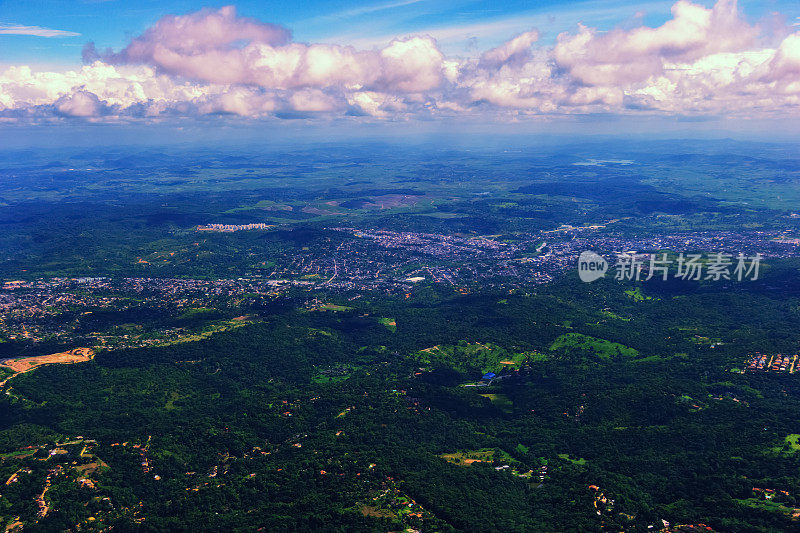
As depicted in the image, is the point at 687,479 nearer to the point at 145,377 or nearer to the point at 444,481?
the point at 444,481

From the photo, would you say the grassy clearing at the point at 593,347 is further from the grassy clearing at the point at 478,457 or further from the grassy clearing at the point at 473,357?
the grassy clearing at the point at 478,457

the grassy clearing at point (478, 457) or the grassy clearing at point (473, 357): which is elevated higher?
the grassy clearing at point (473, 357)

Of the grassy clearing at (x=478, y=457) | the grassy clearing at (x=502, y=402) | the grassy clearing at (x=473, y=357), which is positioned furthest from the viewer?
the grassy clearing at (x=473, y=357)

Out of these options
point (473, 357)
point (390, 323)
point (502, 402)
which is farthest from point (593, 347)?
point (390, 323)

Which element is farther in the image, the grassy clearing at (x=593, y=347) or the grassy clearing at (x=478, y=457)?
the grassy clearing at (x=593, y=347)

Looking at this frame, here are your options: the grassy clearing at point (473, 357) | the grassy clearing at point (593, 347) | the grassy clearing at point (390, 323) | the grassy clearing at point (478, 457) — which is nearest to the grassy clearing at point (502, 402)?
the grassy clearing at point (473, 357)

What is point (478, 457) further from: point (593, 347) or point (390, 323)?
point (390, 323)

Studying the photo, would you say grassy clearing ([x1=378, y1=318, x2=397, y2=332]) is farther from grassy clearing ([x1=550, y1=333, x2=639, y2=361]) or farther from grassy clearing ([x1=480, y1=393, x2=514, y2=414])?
grassy clearing ([x1=480, y1=393, x2=514, y2=414])

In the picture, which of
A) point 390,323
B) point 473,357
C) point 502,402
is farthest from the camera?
point 390,323

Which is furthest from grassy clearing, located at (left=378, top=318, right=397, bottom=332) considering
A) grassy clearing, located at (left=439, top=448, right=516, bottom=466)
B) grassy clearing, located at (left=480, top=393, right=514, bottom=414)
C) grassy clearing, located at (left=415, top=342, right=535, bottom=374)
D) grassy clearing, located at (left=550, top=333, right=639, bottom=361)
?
grassy clearing, located at (left=439, top=448, right=516, bottom=466)

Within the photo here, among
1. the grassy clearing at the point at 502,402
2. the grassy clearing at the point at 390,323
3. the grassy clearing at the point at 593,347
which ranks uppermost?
the grassy clearing at the point at 593,347

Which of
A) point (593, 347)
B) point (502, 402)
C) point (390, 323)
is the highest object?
point (593, 347)
